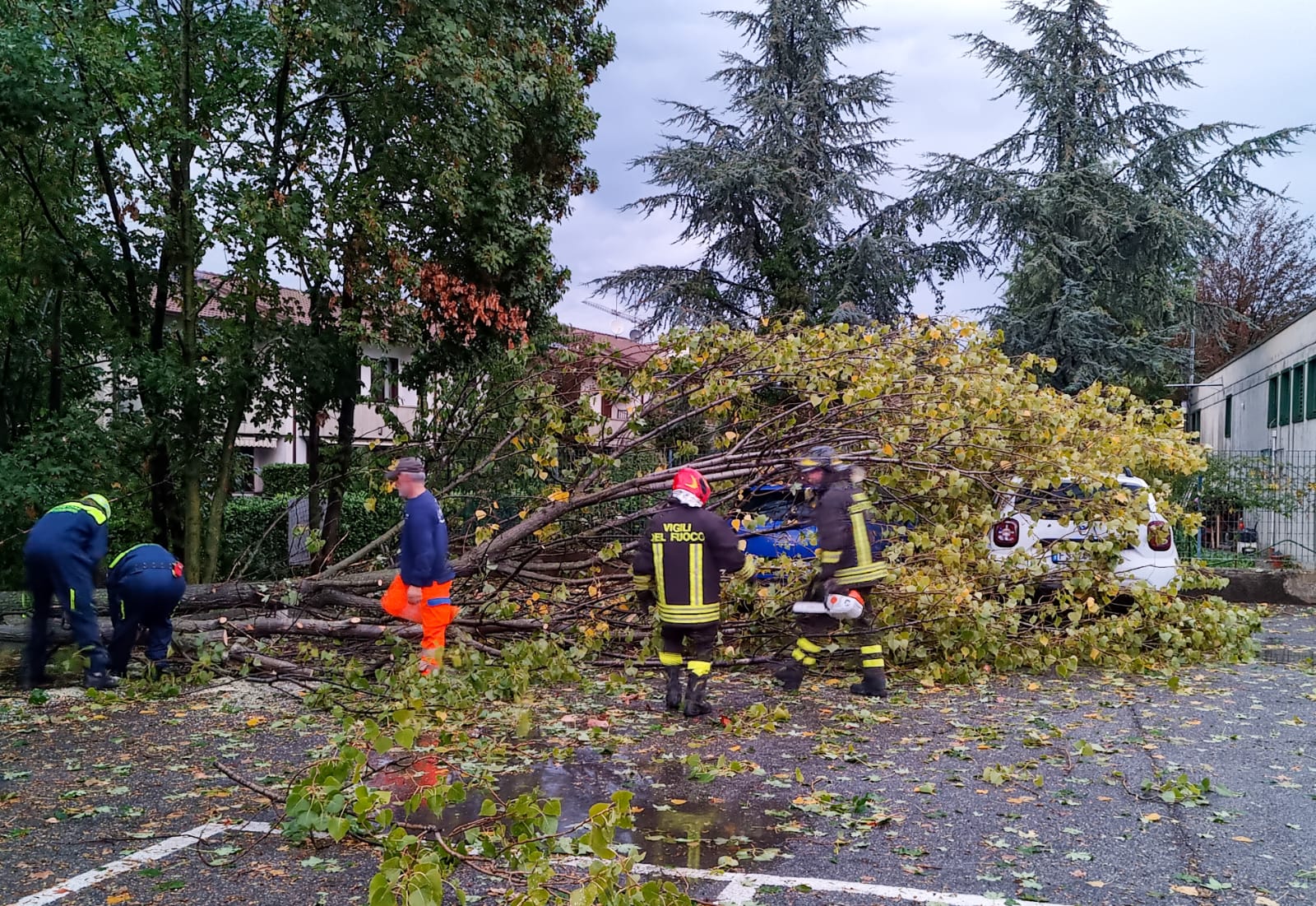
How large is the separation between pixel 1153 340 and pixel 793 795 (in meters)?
22.3

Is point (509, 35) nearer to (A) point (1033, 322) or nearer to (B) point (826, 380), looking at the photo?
(B) point (826, 380)

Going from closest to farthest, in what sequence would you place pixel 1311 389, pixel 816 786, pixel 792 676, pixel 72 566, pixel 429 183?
pixel 816 786
pixel 72 566
pixel 792 676
pixel 429 183
pixel 1311 389

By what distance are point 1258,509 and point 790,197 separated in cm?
1261

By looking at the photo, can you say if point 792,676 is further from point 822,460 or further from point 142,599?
point 142,599

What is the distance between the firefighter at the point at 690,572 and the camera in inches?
260

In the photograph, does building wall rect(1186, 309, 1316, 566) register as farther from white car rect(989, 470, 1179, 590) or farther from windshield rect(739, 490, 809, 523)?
windshield rect(739, 490, 809, 523)

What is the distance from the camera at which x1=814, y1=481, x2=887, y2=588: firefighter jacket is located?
23.4ft

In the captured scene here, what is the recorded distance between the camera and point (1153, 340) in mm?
23797

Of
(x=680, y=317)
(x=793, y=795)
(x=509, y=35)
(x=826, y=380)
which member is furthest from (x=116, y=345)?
(x=680, y=317)

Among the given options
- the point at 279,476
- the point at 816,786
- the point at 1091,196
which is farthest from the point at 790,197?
the point at 816,786

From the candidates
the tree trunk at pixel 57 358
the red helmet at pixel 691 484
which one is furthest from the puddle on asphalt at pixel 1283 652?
the tree trunk at pixel 57 358

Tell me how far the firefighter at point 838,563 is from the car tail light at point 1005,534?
228cm

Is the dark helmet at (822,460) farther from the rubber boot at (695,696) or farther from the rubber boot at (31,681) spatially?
the rubber boot at (31,681)

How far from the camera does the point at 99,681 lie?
7289 millimetres
